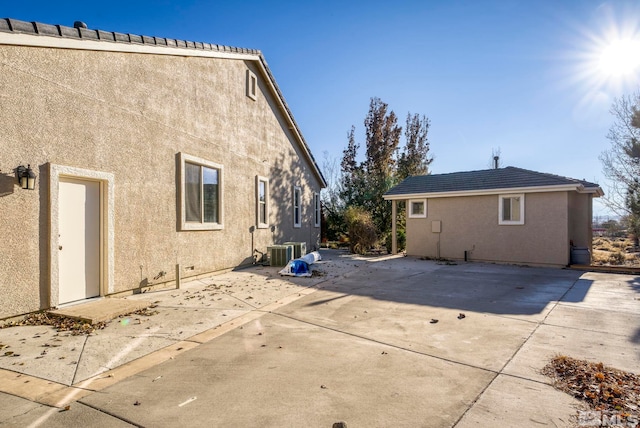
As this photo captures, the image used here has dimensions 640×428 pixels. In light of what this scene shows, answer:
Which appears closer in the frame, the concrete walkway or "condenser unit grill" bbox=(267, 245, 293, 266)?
the concrete walkway

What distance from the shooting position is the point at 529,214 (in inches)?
504

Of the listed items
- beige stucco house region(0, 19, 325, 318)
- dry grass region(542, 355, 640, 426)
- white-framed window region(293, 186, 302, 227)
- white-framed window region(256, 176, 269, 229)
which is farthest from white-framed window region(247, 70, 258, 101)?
dry grass region(542, 355, 640, 426)

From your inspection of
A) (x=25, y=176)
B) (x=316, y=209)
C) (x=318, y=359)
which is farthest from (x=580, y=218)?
(x=25, y=176)

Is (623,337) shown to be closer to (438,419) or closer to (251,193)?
(438,419)

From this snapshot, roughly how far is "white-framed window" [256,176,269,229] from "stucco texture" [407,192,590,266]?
7056 millimetres

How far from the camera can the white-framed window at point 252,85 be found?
11877 millimetres

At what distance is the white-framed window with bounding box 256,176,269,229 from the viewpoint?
12.1 meters

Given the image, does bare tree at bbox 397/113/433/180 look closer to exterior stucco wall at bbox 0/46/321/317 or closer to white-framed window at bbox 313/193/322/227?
white-framed window at bbox 313/193/322/227

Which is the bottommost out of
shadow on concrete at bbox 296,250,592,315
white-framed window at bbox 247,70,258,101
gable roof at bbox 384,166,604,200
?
shadow on concrete at bbox 296,250,592,315

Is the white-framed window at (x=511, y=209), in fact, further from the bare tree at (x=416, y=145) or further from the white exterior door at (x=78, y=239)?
the white exterior door at (x=78, y=239)

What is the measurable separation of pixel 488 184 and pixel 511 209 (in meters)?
1.32

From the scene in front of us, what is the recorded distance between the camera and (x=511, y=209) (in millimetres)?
13320

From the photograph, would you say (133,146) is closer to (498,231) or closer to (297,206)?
(297,206)

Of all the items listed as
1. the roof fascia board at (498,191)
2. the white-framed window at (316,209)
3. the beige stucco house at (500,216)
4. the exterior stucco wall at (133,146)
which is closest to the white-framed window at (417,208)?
the beige stucco house at (500,216)
